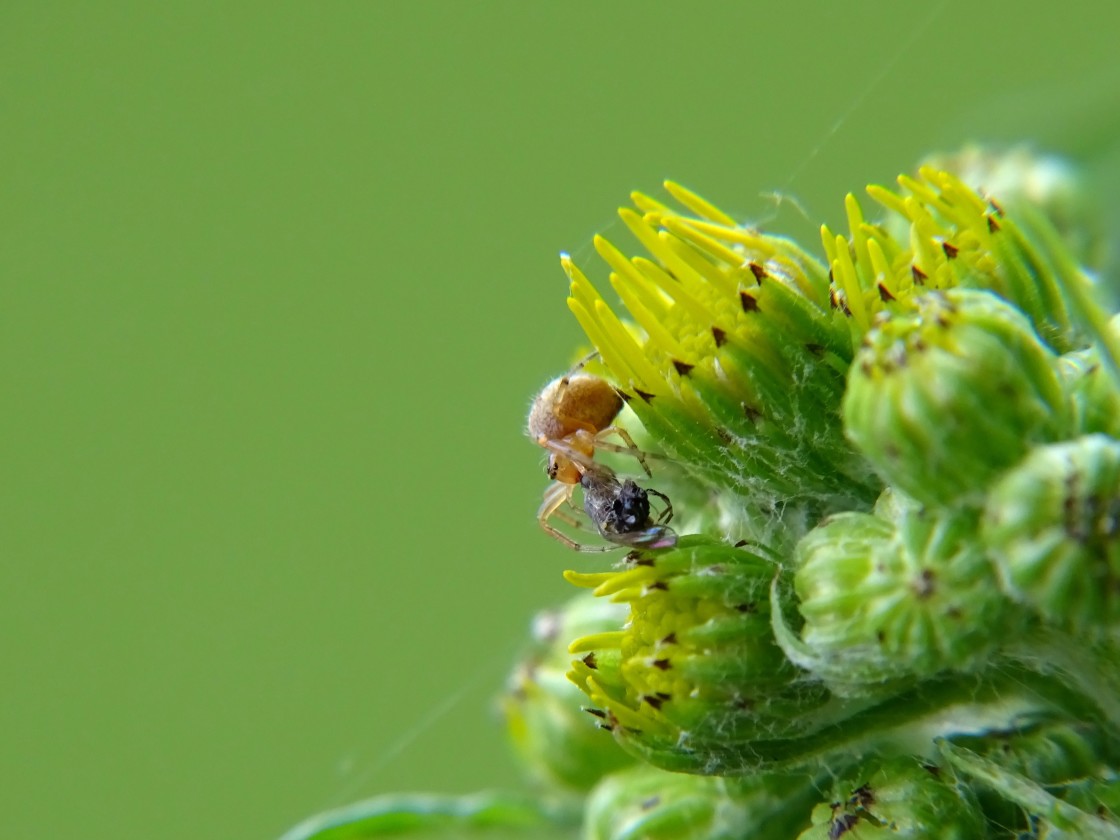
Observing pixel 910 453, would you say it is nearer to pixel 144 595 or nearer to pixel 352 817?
pixel 352 817

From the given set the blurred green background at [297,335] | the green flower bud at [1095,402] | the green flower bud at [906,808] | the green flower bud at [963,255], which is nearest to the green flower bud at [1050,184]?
the green flower bud at [963,255]

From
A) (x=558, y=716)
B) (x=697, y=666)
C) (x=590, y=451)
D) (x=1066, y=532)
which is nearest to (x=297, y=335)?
(x=558, y=716)

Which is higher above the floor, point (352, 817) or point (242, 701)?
point (242, 701)

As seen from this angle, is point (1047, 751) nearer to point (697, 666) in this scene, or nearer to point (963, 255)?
point (697, 666)

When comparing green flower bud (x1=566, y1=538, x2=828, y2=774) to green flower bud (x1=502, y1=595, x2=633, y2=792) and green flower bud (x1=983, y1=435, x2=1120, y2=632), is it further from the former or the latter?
green flower bud (x1=502, y1=595, x2=633, y2=792)

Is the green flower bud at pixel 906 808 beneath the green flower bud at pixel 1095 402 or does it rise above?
beneath

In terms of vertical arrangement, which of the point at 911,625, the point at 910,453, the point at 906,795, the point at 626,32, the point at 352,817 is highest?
the point at 626,32

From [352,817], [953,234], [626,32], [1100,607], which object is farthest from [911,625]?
[626,32]

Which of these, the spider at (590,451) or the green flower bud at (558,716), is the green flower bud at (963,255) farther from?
the green flower bud at (558,716)
